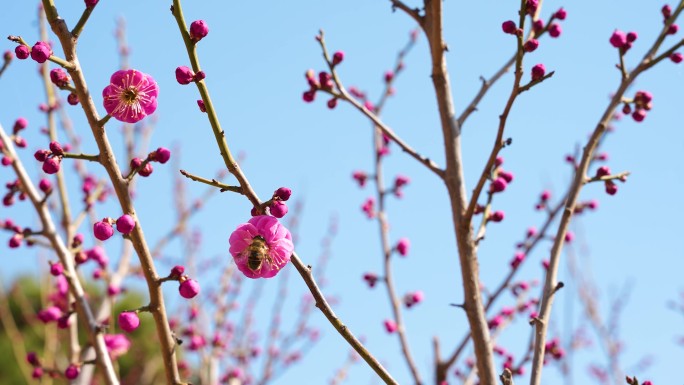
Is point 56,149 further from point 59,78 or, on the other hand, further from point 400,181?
point 400,181

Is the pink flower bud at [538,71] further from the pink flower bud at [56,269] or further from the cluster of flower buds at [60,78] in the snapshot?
the pink flower bud at [56,269]

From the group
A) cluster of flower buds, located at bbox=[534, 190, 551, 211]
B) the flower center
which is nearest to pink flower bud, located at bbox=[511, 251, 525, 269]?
cluster of flower buds, located at bbox=[534, 190, 551, 211]

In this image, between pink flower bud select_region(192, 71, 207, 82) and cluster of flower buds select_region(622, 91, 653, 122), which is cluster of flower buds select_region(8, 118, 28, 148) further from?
cluster of flower buds select_region(622, 91, 653, 122)

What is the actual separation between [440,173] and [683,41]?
101cm

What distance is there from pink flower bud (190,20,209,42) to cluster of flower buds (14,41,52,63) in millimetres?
385

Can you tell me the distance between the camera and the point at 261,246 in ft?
6.14

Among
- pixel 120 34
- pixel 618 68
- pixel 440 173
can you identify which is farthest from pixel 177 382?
pixel 120 34

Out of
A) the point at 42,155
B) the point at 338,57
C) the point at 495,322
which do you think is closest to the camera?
the point at 42,155

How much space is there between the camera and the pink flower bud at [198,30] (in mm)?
1701

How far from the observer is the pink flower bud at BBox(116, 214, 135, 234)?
5.62 ft

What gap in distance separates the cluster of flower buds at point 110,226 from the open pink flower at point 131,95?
338 mm

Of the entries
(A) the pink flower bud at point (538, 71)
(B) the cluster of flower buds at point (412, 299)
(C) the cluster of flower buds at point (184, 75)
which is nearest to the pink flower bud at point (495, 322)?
(B) the cluster of flower buds at point (412, 299)

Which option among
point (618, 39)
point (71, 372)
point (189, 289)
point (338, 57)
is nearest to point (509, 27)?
point (618, 39)

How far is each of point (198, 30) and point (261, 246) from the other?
1.92 feet
